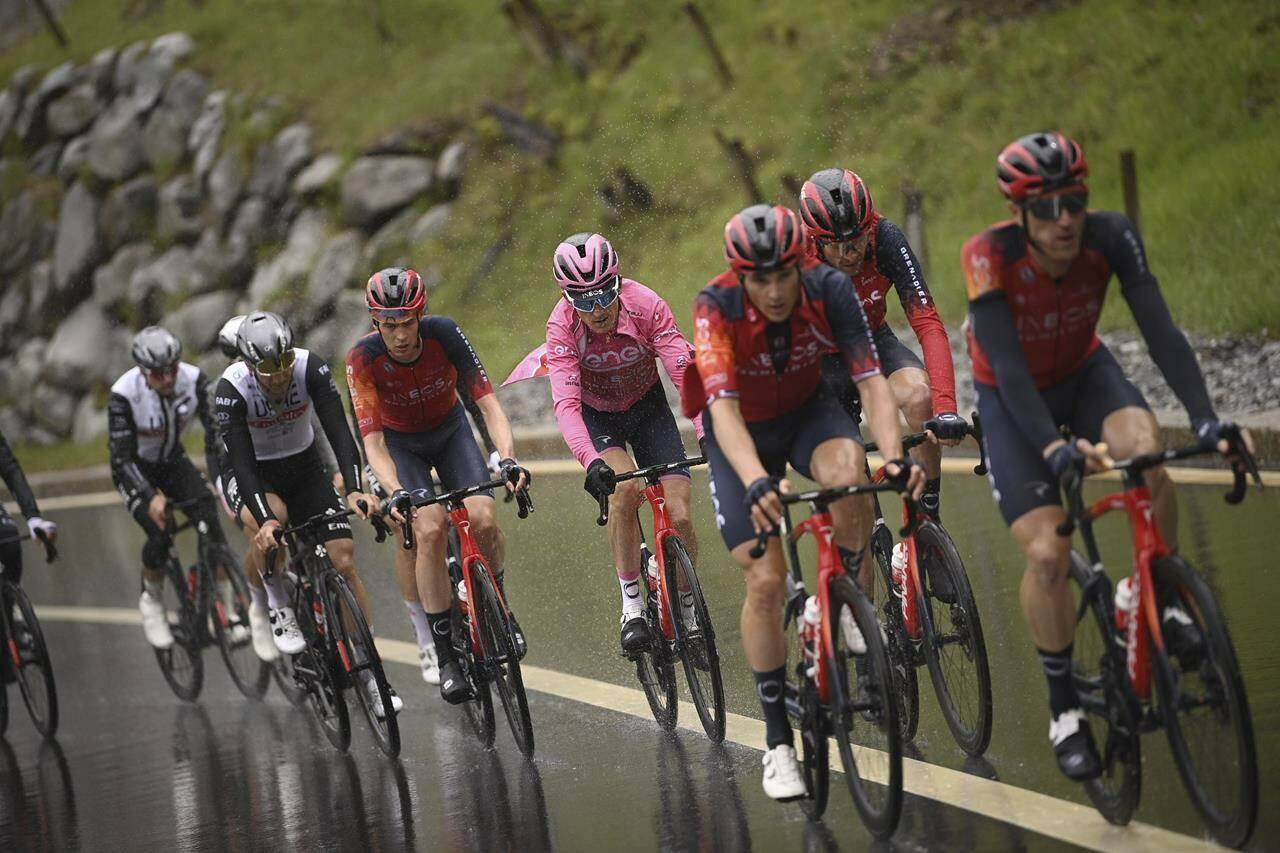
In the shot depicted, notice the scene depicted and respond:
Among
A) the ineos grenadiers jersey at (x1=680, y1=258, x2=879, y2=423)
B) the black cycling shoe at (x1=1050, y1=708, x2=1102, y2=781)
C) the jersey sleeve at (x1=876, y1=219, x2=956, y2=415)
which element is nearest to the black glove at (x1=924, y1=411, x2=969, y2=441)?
the ineos grenadiers jersey at (x1=680, y1=258, x2=879, y2=423)

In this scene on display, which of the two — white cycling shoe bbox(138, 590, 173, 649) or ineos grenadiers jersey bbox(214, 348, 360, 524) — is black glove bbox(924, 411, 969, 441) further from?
white cycling shoe bbox(138, 590, 173, 649)

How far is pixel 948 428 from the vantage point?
619cm

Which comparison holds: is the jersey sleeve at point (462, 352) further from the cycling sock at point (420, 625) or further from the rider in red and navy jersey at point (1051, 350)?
the rider in red and navy jersey at point (1051, 350)

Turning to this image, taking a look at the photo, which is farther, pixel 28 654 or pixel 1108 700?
pixel 28 654

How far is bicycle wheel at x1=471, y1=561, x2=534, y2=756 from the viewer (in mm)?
7102

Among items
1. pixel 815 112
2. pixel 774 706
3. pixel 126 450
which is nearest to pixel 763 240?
pixel 774 706

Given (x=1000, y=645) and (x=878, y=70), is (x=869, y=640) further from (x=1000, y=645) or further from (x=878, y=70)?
(x=878, y=70)

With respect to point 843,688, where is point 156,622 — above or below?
A: above

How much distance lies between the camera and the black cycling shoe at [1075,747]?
5.11m

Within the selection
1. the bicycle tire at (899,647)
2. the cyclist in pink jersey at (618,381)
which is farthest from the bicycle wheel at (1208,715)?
the cyclist in pink jersey at (618,381)

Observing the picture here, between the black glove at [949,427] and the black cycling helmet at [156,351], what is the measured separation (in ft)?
17.4

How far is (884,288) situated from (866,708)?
8.00 ft

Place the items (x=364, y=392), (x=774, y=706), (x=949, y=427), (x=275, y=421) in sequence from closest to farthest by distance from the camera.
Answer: (x=774, y=706), (x=949, y=427), (x=364, y=392), (x=275, y=421)

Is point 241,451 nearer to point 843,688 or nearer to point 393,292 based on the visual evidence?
point 393,292
